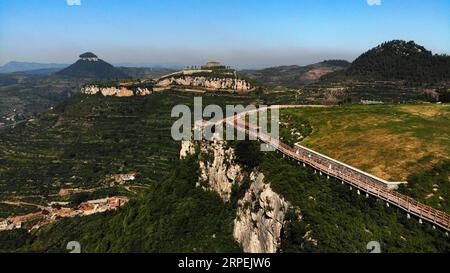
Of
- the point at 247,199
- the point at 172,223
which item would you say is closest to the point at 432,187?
the point at 247,199

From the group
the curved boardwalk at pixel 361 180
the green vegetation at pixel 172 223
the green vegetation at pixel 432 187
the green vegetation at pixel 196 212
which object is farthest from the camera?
the green vegetation at pixel 172 223

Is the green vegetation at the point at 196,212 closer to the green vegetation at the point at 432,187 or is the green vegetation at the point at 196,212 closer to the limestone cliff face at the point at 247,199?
the limestone cliff face at the point at 247,199

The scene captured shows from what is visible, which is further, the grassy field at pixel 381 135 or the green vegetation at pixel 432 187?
the grassy field at pixel 381 135

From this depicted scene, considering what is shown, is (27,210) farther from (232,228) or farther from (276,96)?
(276,96)

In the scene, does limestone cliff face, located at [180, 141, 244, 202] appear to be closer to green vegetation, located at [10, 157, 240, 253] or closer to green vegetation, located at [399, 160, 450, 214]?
green vegetation, located at [10, 157, 240, 253]

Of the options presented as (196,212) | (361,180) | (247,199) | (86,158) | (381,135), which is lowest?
(86,158)

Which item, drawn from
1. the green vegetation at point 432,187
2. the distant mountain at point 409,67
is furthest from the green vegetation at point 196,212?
the distant mountain at point 409,67

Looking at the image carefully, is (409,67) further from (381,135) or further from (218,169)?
(218,169)
